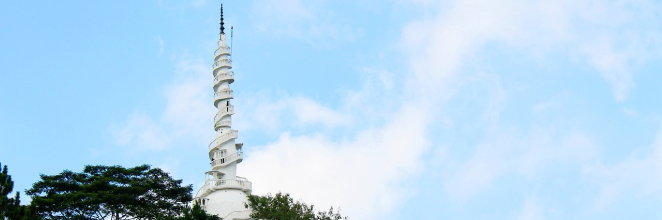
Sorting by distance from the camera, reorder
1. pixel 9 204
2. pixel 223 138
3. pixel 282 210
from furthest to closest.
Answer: pixel 223 138, pixel 282 210, pixel 9 204

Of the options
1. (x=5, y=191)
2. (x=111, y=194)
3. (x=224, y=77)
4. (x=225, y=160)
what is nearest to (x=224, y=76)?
(x=224, y=77)

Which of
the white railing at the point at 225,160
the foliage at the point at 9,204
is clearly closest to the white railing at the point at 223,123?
the white railing at the point at 225,160

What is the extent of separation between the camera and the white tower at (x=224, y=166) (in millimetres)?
67375

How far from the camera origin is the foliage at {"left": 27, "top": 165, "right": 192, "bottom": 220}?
5778cm

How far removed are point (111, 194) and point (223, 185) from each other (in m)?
11.5

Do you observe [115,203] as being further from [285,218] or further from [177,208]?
[285,218]

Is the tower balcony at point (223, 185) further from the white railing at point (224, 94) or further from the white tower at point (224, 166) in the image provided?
the white railing at point (224, 94)

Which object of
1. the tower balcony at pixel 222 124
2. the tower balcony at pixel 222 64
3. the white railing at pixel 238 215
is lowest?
the white railing at pixel 238 215

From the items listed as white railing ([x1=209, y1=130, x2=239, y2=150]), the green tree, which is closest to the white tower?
white railing ([x1=209, y1=130, x2=239, y2=150])

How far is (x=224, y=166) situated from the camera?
6988 cm

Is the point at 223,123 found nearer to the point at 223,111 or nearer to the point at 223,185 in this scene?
the point at 223,111

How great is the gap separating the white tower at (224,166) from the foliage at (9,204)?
24.0 metres

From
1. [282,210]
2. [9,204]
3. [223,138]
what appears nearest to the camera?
[9,204]

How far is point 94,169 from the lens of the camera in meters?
62.3
